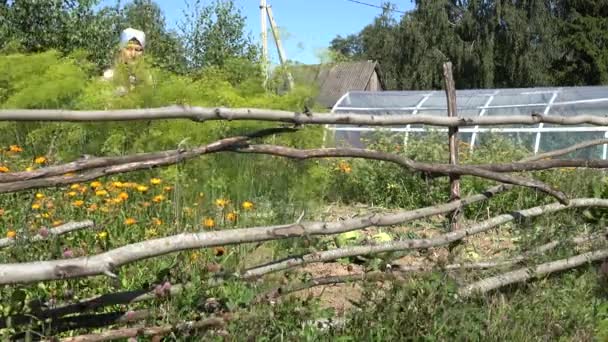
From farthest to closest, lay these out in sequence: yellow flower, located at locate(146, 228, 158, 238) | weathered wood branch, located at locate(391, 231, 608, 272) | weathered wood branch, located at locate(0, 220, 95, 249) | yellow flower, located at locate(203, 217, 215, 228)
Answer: yellow flower, located at locate(146, 228, 158, 238)
yellow flower, located at locate(203, 217, 215, 228)
weathered wood branch, located at locate(391, 231, 608, 272)
weathered wood branch, located at locate(0, 220, 95, 249)

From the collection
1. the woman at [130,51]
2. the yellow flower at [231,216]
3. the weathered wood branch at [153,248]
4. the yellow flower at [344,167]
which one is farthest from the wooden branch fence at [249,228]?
the yellow flower at [344,167]

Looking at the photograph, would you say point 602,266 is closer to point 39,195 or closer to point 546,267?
point 546,267

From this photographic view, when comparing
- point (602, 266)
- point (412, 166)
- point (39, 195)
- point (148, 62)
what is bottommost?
point (602, 266)

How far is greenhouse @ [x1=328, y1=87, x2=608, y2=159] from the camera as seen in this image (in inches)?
409

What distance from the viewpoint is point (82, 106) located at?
600cm

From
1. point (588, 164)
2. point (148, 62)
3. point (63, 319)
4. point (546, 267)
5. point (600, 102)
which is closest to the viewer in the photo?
point (63, 319)

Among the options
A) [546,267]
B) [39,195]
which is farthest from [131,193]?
[546,267]

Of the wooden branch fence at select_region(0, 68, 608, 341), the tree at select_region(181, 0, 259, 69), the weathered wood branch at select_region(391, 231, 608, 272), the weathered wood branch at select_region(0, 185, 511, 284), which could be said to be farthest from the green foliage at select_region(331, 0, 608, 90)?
the weathered wood branch at select_region(0, 185, 511, 284)

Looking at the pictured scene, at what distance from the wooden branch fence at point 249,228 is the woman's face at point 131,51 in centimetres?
336

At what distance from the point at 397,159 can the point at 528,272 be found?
881mm

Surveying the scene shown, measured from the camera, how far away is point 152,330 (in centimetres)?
254

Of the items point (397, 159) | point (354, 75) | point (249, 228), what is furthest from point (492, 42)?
point (249, 228)

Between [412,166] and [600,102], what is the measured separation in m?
8.67

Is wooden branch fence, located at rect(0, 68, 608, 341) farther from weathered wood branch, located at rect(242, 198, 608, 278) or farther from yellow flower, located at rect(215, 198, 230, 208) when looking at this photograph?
yellow flower, located at rect(215, 198, 230, 208)
